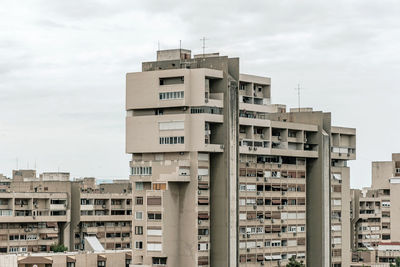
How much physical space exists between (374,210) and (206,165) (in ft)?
268

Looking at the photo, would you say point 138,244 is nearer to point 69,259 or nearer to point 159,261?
point 159,261

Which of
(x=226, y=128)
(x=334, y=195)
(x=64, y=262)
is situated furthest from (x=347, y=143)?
(x=64, y=262)

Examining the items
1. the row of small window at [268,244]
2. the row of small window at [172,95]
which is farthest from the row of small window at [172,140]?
the row of small window at [268,244]

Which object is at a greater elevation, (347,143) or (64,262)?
(347,143)

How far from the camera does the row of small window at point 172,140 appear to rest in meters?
110

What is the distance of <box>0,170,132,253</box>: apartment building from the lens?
15262cm

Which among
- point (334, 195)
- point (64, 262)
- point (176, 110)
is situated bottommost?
point (64, 262)

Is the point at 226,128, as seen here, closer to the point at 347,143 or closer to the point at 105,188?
the point at 347,143

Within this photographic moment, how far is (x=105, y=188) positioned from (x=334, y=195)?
55618 millimetres

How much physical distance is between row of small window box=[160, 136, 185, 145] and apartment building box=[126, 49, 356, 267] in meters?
0.10

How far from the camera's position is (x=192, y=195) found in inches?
4338

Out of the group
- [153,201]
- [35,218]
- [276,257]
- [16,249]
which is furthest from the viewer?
[35,218]

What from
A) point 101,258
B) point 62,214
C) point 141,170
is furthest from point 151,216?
point 62,214

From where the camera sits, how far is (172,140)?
362 feet
